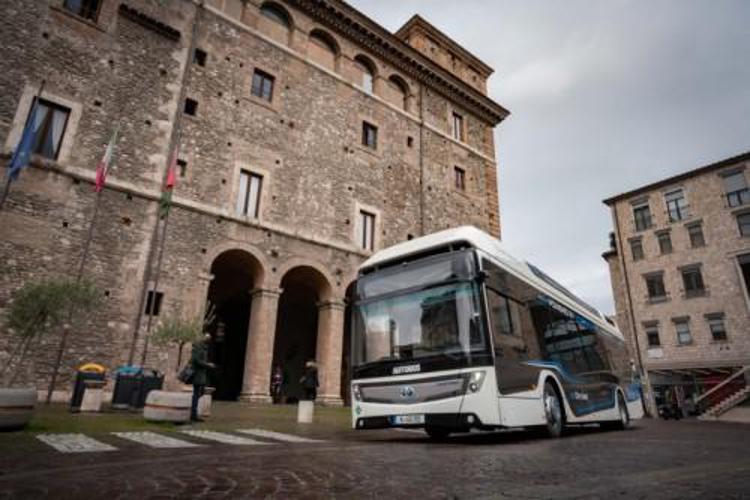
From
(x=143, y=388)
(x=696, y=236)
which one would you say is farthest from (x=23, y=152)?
(x=696, y=236)

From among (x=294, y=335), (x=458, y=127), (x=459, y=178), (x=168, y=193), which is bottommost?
(x=294, y=335)

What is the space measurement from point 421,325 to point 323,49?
17.7 m

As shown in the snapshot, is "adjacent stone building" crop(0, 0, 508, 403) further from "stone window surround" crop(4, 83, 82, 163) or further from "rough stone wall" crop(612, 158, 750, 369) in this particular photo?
"rough stone wall" crop(612, 158, 750, 369)

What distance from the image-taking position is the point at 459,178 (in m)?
24.8

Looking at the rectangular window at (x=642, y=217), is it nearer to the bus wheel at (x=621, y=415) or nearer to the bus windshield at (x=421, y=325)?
the bus wheel at (x=621, y=415)

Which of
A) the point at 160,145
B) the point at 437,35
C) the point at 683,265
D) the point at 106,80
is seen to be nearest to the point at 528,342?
the point at 160,145

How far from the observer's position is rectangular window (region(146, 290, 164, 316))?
1328 cm

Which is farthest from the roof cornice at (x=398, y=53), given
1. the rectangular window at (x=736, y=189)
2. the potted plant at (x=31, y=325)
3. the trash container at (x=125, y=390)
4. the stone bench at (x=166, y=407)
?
the stone bench at (x=166, y=407)

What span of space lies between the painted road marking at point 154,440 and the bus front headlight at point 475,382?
3.45 metres

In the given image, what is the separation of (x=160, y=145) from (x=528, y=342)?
1305 cm

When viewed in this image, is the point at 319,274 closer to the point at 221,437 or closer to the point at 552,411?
the point at 221,437

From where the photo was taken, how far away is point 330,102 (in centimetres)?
1988

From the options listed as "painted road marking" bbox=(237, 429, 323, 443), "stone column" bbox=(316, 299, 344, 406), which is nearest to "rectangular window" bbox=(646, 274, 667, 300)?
"stone column" bbox=(316, 299, 344, 406)

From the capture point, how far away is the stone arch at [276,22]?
62.0ft
